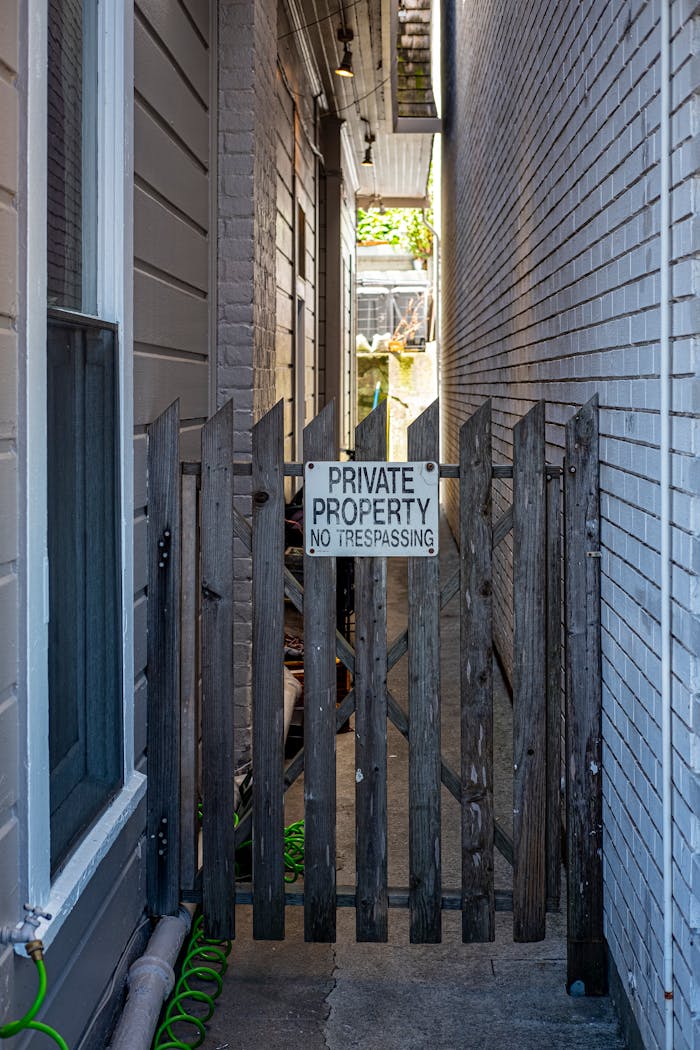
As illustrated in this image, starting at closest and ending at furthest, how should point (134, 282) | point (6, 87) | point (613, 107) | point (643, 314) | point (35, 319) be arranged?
point (6, 87), point (35, 319), point (643, 314), point (613, 107), point (134, 282)

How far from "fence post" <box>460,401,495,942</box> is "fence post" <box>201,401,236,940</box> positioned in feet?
2.31

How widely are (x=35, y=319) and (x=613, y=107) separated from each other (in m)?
1.84

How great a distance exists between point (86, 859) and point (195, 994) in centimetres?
85

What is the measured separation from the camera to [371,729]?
3.58 m

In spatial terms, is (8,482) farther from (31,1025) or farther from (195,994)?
(195,994)

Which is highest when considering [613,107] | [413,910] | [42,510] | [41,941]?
[613,107]

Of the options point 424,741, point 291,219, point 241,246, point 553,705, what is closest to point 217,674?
point 424,741

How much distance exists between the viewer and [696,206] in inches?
95.6

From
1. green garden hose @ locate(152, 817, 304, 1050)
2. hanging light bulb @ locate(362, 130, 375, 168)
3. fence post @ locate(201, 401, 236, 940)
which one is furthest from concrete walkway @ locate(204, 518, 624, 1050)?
hanging light bulb @ locate(362, 130, 375, 168)

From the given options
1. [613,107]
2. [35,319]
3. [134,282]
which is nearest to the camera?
[35,319]

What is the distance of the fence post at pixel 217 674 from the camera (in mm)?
3596

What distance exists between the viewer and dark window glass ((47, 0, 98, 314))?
2668 mm

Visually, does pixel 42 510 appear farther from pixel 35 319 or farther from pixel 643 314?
pixel 643 314

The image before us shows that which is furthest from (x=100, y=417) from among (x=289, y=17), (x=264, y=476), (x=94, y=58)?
(x=289, y=17)
